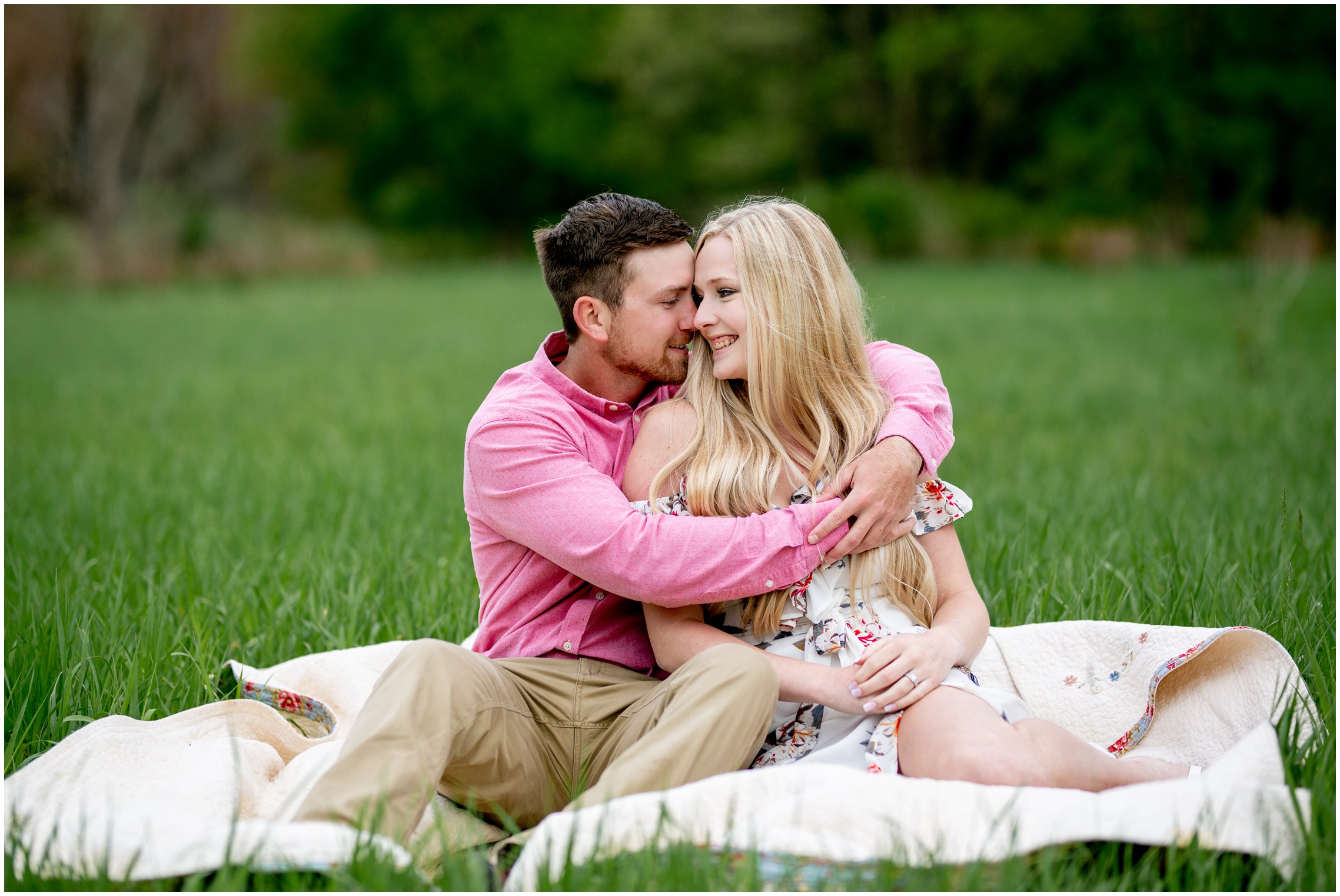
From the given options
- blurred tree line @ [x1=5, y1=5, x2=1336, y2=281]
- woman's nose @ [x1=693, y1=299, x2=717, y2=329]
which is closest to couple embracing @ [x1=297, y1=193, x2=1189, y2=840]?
woman's nose @ [x1=693, y1=299, x2=717, y2=329]

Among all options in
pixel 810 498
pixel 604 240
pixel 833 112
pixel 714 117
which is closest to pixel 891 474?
pixel 810 498

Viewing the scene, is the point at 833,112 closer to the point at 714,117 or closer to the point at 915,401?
the point at 714,117

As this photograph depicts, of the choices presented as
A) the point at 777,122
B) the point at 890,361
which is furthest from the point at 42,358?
the point at 777,122

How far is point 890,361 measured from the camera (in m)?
2.90

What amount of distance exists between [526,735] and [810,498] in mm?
797

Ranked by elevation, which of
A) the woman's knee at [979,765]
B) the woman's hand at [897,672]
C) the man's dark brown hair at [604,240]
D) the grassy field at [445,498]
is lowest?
the grassy field at [445,498]

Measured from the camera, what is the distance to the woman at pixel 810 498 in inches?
92.0

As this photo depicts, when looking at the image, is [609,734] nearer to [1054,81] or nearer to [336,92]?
[1054,81]

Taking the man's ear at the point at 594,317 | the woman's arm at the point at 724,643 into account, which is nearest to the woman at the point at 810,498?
the woman's arm at the point at 724,643

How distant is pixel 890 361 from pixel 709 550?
823 mm

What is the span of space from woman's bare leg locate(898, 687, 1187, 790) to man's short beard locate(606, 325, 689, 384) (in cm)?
97

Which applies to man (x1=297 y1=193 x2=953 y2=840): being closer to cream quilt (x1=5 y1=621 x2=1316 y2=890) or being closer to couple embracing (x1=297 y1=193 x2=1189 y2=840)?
couple embracing (x1=297 y1=193 x2=1189 y2=840)

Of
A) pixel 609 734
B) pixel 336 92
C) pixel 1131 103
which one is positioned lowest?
pixel 609 734

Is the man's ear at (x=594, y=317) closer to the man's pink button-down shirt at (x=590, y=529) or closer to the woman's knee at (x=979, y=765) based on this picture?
the man's pink button-down shirt at (x=590, y=529)
